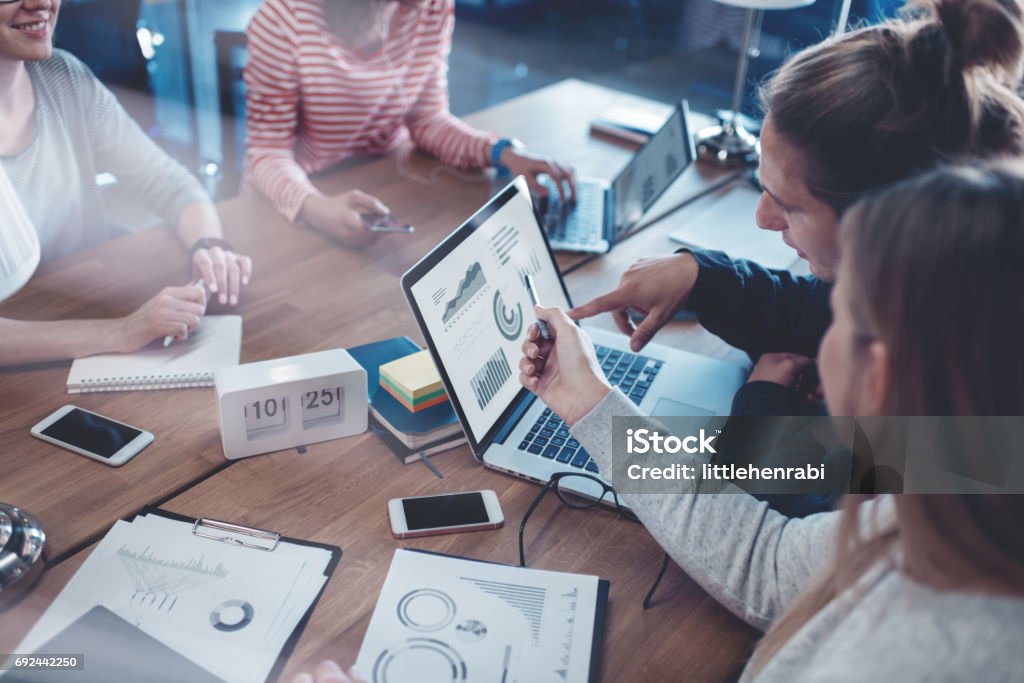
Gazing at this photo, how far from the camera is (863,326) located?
61 centimetres

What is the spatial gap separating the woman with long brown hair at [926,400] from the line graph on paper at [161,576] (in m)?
0.55

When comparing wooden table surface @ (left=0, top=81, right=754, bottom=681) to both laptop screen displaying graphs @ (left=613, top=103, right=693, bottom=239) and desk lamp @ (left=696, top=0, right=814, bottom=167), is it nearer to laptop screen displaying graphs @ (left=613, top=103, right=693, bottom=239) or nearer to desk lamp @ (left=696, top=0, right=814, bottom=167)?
laptop screen displaying graphs @ (left=613, top=103, right=693, bottom=239)

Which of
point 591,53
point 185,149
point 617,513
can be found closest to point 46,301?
point 617,513

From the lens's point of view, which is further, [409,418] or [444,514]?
[409,418]

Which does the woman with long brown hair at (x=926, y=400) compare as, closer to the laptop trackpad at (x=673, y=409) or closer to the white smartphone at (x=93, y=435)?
the laptop trackpad at (x=673, y=409)

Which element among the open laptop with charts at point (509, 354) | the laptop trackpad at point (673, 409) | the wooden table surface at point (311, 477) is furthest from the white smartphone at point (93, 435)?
the laptop trackpad at point (673, 409)

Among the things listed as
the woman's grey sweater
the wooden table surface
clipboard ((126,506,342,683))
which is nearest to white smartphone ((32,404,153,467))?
the wooden table surface

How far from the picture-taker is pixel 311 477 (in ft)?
3.31

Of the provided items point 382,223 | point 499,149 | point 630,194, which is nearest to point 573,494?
point 382,223

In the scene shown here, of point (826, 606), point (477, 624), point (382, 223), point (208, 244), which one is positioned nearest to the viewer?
point (826, 606)

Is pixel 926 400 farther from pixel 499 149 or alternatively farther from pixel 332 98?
pixel 332 98

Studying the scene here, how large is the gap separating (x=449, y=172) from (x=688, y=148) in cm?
53

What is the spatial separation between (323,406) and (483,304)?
0.24 meters

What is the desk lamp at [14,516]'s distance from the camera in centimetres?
82
